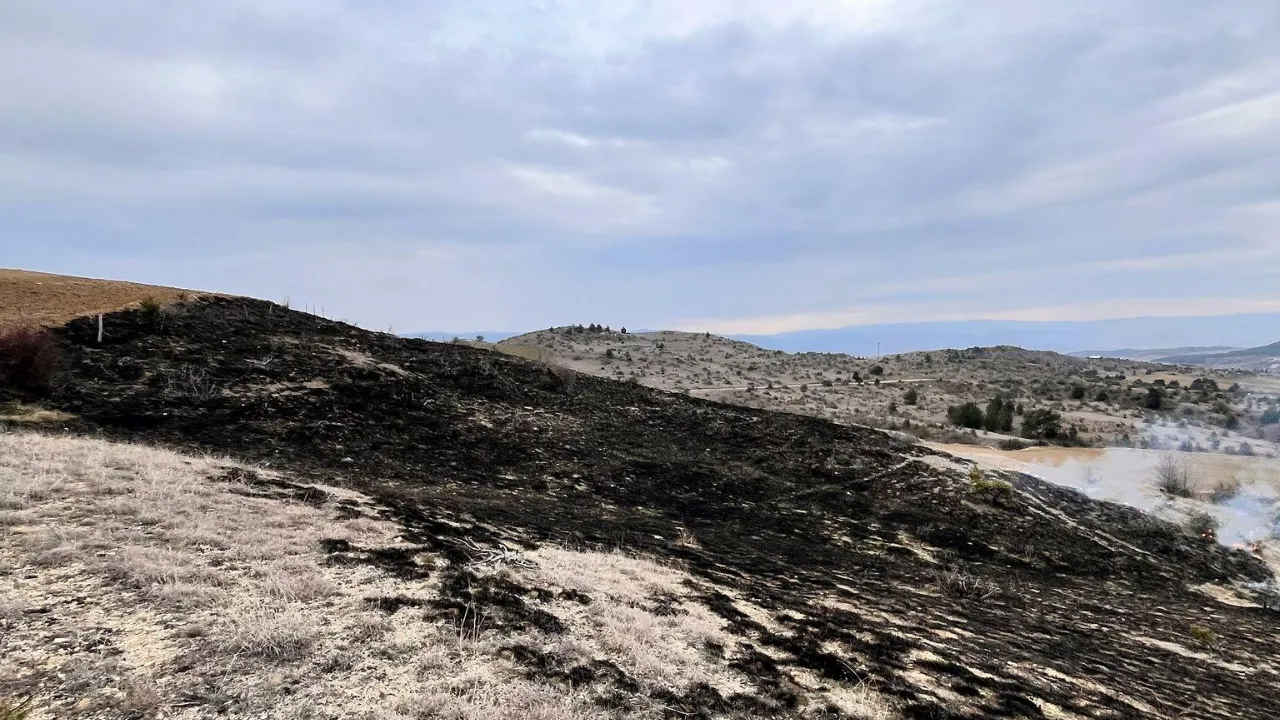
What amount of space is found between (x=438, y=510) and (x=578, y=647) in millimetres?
3919

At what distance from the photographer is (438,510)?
7.80 metres

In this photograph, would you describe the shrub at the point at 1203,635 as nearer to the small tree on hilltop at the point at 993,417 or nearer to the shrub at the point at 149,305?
the shrub at the point at 149,305

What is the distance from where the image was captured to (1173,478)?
57.0ft

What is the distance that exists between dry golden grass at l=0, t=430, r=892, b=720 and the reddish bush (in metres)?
4.88

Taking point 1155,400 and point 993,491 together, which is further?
point 1155,400

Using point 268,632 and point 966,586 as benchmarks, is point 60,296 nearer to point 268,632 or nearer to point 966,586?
point 268,632

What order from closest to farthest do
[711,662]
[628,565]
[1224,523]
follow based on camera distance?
1. [711,662]
2. [628,565]
3. [1224,523]

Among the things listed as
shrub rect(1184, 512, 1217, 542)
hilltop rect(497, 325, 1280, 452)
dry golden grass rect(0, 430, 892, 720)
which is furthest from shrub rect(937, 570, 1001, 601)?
hilltop rect(497, 325, 1280, 452)

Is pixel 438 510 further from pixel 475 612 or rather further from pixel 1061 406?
pixel 1061 406

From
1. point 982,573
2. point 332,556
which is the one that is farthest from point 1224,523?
point 332,556

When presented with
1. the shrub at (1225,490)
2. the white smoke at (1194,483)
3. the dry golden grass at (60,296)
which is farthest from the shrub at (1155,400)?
the dry golden grass at (60,296)

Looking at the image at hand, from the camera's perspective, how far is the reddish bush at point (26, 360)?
400 inches

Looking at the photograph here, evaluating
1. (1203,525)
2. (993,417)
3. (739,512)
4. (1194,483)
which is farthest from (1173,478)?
(739,512)

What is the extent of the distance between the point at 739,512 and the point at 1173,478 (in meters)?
14.3
